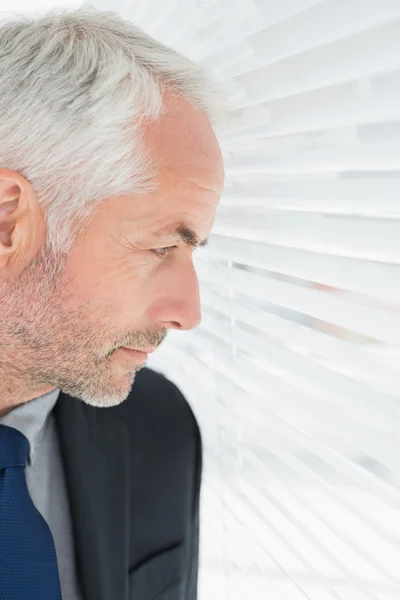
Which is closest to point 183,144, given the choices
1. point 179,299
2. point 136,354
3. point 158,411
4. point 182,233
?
point 182,233

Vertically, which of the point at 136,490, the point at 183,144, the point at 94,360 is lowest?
the point at 136,490

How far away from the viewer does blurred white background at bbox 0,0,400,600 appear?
89 centimetres

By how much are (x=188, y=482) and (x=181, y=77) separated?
84cm

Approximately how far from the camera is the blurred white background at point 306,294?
0.89m

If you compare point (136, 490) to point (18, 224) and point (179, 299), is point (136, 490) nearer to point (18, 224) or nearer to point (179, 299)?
point (179, 299)

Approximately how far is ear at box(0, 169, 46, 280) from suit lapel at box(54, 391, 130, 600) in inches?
13.9

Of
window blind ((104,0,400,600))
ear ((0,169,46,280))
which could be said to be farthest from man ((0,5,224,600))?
window blind ((104,0,400,600))

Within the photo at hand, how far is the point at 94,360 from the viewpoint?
1.23m

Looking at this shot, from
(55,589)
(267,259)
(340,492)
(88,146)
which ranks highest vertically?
(88,146)

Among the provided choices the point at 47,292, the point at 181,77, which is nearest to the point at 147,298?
the point at 47,292

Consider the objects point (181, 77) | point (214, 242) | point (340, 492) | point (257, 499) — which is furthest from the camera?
point (214, 242)

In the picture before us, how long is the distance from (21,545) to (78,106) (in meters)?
0.69

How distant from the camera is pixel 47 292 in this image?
47.3 inches

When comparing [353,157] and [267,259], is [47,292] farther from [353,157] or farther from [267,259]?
[353,157]
